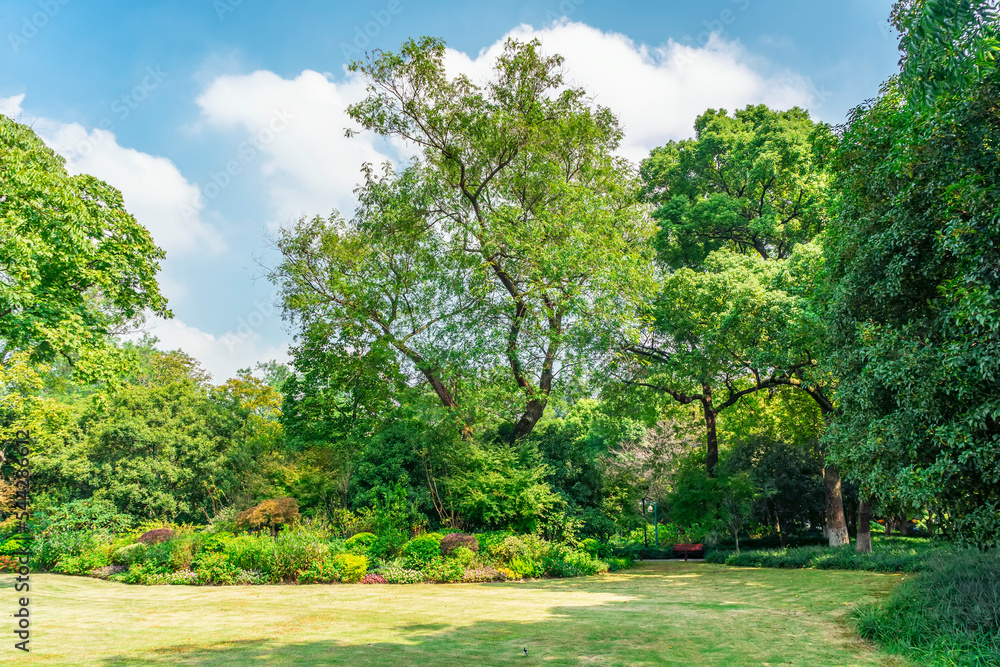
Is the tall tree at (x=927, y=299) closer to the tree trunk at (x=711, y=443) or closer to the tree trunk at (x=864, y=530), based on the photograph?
the tree trunk at (x=864, y=530)

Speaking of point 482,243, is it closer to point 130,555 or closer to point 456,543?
point 456,543

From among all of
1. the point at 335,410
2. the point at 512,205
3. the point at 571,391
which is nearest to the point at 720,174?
the point at 512,205

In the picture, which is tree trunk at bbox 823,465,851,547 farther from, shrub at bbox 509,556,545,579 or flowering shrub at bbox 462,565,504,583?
flowering shrub at bbox 462,565,504,583

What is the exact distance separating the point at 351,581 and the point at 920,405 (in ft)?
34.8

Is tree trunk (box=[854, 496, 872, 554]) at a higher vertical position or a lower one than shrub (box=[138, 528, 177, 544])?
lower

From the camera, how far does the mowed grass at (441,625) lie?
5781 millimetres

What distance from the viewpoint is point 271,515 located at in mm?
15656

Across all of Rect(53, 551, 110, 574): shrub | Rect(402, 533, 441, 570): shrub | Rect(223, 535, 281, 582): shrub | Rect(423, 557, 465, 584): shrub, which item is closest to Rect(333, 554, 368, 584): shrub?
Rect(402, 533, 441, 570): shrub

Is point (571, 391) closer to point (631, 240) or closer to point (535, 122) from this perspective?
point (631, 240)

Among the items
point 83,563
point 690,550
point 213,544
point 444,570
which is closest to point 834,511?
point 690,550

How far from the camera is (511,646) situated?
629cm

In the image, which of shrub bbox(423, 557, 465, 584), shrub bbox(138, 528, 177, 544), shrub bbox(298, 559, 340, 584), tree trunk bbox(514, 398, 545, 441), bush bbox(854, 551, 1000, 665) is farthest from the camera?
tree trunk bbox(514, 398, 545, 441)

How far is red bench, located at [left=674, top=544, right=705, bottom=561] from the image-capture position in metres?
21.3

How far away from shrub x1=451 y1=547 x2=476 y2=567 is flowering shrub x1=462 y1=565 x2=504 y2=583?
0.64 feet
